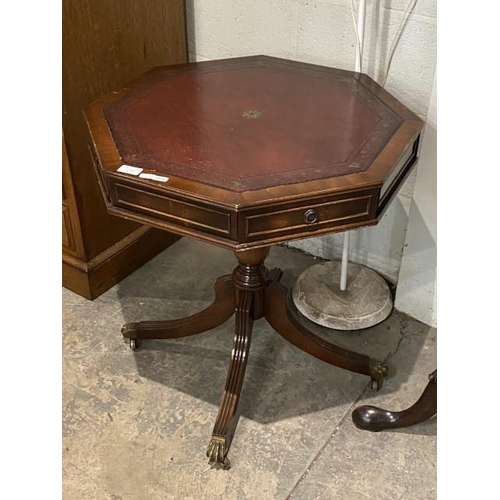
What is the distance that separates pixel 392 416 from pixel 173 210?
86 centimetres

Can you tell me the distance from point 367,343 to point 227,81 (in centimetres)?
91

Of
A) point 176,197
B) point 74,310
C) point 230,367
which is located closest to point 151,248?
point 74,310

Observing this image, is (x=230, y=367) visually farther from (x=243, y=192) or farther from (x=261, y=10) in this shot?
(x=261, y=10)

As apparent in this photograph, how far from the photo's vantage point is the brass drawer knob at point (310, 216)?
1.35 meters

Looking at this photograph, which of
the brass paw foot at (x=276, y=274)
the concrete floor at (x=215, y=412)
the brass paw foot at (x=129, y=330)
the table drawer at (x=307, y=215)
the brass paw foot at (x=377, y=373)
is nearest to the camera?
the table drawer at (x=307, y=215)

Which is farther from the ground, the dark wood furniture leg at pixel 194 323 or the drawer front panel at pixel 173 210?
the drawer front panel at pixel 173 210

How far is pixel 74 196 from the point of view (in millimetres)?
2072

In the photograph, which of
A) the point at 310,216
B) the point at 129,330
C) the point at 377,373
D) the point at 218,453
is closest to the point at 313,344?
the point at 377,373

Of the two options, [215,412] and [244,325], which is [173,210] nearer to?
[244,325]

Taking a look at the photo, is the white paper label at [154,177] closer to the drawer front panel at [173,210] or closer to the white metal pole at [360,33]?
the drawer front panel at [173,210]

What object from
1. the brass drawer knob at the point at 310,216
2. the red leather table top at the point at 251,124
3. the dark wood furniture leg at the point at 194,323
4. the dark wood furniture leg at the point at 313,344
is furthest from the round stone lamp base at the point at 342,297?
the brass drawer knob at the point at 310,216

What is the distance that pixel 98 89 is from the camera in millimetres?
2018

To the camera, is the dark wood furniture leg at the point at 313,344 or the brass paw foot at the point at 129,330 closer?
the dark wood furniture leg at the point at 313,344

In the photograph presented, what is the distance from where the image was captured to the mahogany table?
52.7 inches
